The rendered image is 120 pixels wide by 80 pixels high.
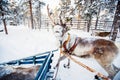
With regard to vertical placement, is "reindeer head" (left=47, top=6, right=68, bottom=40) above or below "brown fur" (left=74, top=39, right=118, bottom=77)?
above

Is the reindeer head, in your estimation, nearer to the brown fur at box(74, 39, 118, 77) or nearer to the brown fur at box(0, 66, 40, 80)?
the brown fur at box(74, 39, 118, 77)

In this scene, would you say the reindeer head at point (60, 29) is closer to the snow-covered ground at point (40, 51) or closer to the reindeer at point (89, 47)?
the reindeer at point (89, 47)

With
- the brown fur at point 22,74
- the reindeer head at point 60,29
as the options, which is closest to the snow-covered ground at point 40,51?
the reindeer head at point 60,29

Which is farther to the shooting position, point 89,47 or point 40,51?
point 40,51

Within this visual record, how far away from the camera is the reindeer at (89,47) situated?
3668 millimetres

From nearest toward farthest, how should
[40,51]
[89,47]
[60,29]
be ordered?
[60,29] < [89,47] < [40,51]

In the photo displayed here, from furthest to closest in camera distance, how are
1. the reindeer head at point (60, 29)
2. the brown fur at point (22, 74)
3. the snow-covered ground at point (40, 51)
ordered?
the snow-covered ground at point (40, 51)
the brown fur at point (22, 74)
the reindeer head at point (60, 29)

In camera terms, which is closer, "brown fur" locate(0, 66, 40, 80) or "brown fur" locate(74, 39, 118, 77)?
"brown fur" locate(74, 39, 118, 77)

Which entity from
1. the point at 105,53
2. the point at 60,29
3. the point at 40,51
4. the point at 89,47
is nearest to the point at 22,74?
the point at 60,29

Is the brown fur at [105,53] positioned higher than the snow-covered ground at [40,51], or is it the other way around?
the brown fur at [105,53]

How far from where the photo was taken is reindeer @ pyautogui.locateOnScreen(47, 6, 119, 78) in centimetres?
367

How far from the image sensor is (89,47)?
392 centimetres

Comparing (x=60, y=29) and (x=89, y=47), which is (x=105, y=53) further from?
(x=60, y=29)

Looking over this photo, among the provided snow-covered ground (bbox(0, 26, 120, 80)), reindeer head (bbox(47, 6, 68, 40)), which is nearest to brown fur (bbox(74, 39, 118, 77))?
snow-covered ground (bbox(0, 26, 120, 80))
